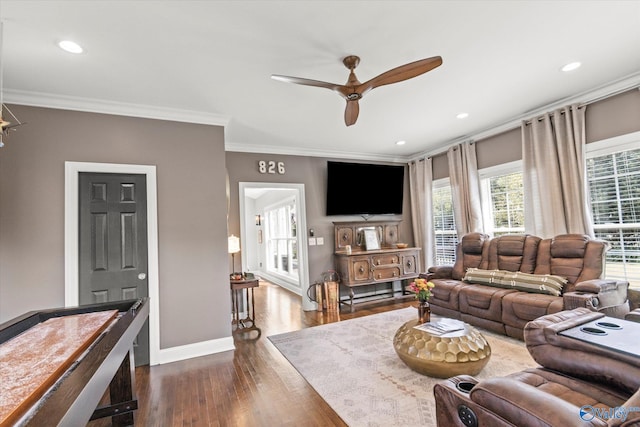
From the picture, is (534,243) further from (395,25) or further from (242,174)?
(242,174)

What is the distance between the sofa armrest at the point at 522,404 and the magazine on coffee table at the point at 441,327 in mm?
1514

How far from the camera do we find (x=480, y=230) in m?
4.85

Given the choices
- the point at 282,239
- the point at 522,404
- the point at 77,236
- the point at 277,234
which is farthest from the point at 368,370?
the point at 277,234

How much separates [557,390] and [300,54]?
2734 millimetres

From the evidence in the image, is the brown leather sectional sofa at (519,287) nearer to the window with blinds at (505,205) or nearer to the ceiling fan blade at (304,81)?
the window with blinds at (505,205)

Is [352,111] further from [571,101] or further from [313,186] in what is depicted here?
[571,101]

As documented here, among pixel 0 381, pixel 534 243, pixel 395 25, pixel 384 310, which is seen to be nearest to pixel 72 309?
pixel 0 381

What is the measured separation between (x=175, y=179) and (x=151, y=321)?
157 cm

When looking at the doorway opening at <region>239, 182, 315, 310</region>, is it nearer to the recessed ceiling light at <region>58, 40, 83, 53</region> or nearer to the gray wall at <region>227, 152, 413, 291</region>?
the gray wall at <region>227, 152, 413, 291</region>

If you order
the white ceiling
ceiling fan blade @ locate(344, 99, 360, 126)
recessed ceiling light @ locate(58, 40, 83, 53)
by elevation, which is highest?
recessed ceiling light @ locate(58, 40, 83, 53)

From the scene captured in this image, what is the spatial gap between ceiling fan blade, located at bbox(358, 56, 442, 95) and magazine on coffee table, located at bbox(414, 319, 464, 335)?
6.94ft

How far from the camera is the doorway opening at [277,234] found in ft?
16.9

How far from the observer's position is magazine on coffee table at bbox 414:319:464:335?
263 centimetres

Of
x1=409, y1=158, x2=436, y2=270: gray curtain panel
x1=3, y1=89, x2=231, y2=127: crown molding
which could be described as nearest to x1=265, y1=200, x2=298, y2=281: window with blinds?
x1=409, y1=158, x2=436, y2=270: gray curtain panel
